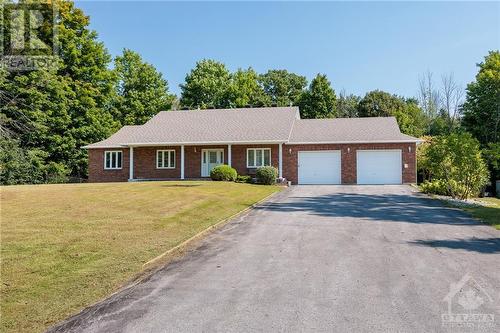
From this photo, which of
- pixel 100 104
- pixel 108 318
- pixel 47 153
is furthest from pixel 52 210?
pixel 100 104

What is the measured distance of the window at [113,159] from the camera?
100ft

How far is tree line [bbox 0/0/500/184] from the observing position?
110ft

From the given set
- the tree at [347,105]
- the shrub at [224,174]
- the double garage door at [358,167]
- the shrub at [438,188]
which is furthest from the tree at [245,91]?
the shrub at [438,188]

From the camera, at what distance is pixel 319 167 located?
1069 inches

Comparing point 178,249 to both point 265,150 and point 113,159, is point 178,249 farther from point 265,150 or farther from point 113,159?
point 113,159

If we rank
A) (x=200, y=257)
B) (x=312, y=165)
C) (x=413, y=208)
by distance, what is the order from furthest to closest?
(x=312, y=165) < (x=413, y=208) < (x=200, y=257)

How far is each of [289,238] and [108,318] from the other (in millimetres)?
5130

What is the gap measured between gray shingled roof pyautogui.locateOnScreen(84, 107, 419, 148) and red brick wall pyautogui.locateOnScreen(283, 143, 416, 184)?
1.35 ft

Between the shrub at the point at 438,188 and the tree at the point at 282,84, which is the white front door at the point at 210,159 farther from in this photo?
the tree at the point at 282,84

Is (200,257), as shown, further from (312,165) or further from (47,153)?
(47,153)

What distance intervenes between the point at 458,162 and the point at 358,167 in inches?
392

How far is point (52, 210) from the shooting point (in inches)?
465

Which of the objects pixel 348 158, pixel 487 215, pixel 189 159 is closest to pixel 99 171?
pixel 189 159

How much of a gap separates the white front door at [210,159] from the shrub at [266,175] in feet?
15.1
